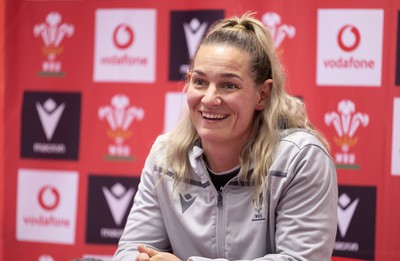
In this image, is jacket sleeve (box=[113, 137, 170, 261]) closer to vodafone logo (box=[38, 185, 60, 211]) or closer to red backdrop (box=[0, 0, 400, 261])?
red backdrop (box=[0, 0, 400, 261])

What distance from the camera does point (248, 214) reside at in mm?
1913

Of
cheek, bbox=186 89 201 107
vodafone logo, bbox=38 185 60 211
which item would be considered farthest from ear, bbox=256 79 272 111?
vodafone logo, bbox=38 185 60 211

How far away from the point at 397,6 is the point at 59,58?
1.83m

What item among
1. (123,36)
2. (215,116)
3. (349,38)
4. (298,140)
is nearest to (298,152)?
(298,140)

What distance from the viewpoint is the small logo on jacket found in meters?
2.01

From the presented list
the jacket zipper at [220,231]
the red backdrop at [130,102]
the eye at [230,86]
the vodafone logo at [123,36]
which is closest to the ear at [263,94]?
the eye at [230,86]

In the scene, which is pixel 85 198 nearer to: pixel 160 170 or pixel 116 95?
pixel 116 95

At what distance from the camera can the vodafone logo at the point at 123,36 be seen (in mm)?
3139

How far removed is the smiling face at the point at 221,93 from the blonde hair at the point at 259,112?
36 mm

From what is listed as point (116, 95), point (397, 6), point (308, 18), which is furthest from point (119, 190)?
point (397, 6)

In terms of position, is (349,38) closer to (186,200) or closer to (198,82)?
(198,82)

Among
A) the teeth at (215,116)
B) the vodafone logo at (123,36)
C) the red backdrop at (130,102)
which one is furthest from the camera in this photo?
the vodafone logo at (123,36)

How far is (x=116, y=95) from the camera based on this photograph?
3164 millimetres

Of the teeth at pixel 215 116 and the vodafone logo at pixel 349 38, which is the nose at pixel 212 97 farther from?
the vodafone logo at pixel 349 38
